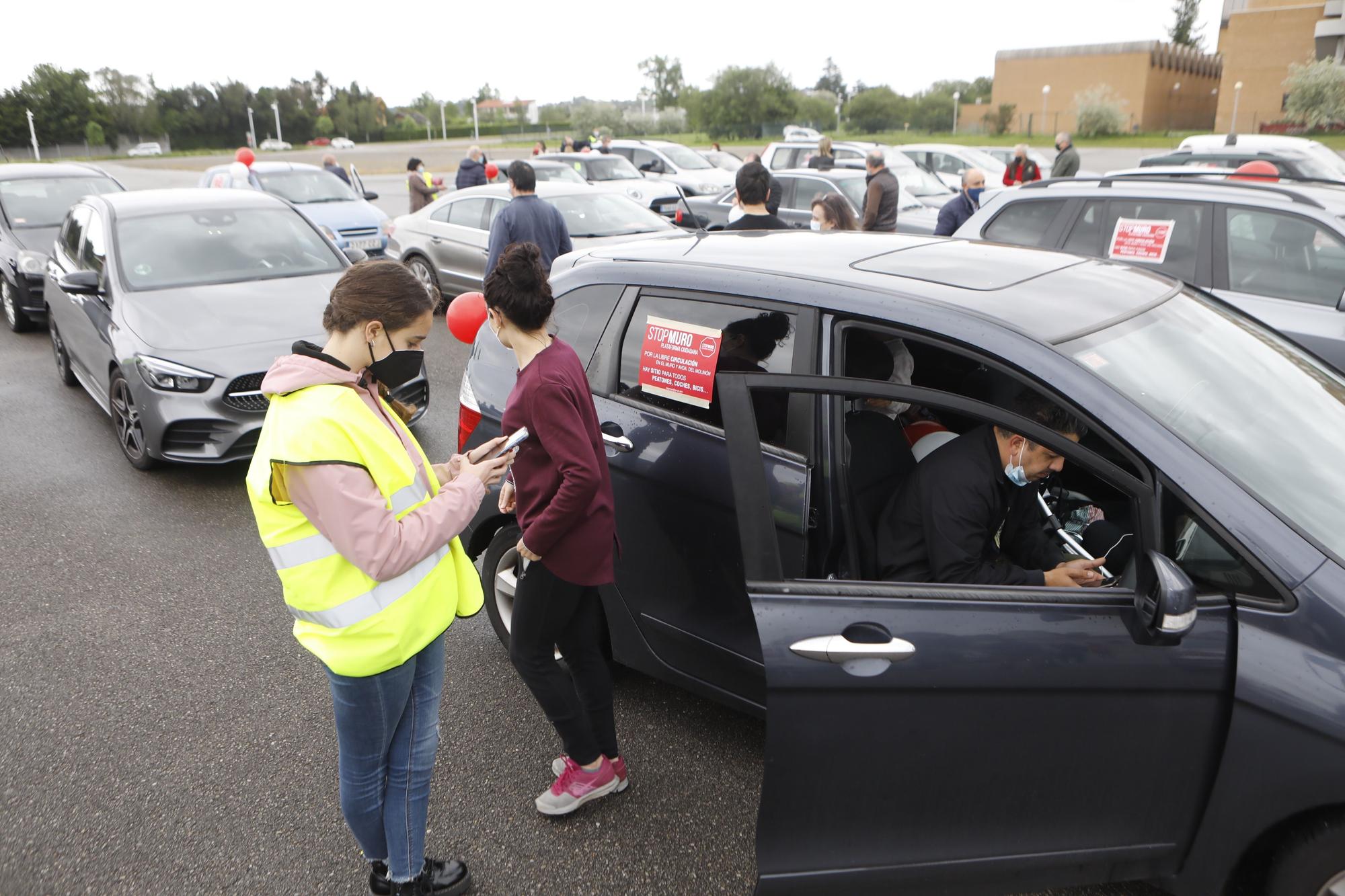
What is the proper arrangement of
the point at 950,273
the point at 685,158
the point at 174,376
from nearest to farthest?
the point at 950,273 < the point at 174,376 < the point at 685,158

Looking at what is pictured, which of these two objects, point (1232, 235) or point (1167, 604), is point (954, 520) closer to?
point (1167, 604)

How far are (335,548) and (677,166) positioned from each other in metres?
19.6

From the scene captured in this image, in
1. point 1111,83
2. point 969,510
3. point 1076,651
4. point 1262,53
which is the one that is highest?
point 1262,53

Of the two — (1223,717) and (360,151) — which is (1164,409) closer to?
(1223,717)

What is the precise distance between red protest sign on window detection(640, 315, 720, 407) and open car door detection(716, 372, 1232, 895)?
767mm

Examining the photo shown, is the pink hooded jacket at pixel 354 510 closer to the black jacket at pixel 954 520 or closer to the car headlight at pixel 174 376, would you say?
the black jacket at pixel 954 520

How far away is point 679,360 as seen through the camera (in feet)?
9.96

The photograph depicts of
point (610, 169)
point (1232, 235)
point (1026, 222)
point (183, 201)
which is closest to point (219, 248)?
point (183, 201)

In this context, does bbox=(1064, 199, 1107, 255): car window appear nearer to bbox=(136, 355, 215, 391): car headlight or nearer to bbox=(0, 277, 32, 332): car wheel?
bbox=(136, 355, 215, 391): car headlight

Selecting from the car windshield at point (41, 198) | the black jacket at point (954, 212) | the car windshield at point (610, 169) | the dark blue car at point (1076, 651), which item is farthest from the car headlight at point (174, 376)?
the car windshield at point (610, 169)

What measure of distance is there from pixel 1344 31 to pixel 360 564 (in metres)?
60.2

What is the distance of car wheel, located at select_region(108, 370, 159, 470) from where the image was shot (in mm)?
5906

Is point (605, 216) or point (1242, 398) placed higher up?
point (605, 216)

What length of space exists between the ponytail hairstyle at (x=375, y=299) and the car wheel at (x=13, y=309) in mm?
10014
